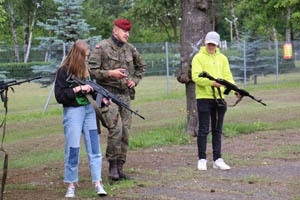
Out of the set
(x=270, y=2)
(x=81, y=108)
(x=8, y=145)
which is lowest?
(x=8, y=145)

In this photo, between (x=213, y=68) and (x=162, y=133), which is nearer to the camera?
(x=213, y=68)

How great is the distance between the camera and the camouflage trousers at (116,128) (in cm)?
734

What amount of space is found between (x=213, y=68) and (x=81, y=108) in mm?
2249

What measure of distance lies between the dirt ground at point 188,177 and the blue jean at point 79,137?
1.10ft

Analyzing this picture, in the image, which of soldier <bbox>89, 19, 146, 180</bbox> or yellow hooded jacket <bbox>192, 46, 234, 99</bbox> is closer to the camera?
soldier <bbox>89, 19, 146, 180</bbox>

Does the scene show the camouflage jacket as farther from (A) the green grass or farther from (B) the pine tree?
(B) the pine tree

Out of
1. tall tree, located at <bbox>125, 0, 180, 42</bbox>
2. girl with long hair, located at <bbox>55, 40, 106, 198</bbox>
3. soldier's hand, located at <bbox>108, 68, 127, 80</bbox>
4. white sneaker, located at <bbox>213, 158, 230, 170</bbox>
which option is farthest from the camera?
tall tree, located at <bbox>125, 0, 180, 42</bbox>

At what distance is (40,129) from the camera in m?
14.3

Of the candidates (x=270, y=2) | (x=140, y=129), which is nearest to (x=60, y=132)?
(x=140, y=129)

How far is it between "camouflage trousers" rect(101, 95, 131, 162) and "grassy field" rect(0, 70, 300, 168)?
8.07ft

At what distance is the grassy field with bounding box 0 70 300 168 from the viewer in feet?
36.7

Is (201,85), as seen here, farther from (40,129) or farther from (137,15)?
(137,15)

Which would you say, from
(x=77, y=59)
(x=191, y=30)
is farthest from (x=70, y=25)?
(x=77, y=59)

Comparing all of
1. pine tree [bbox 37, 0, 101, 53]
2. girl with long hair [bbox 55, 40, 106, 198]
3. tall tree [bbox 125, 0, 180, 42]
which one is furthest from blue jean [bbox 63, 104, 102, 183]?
tall tree [bbox 125, 0, 180, 42]
